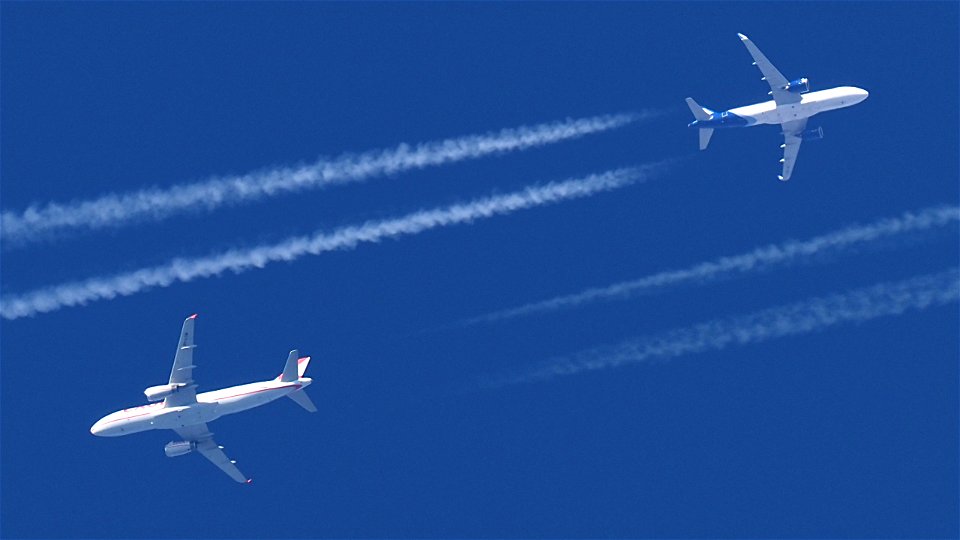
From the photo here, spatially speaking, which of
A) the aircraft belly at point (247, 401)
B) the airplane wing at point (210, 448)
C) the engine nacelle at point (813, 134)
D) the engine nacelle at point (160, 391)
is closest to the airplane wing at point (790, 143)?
the engine nacelle at point (813, 134)

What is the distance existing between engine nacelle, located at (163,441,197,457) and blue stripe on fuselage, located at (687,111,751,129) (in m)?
30.1

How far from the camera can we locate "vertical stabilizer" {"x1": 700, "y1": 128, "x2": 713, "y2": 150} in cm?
9275

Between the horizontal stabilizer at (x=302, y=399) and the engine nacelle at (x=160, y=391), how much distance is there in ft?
17.4

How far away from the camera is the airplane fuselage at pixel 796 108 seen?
93.1 m

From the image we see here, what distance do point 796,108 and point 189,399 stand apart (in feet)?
113

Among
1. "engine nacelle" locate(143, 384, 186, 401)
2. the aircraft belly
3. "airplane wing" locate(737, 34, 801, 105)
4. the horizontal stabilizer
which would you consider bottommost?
the aircraft belly

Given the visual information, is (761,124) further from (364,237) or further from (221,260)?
(221,260)

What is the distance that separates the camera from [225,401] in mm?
85188

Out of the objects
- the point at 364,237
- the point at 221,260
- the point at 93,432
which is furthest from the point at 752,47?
the point at 93,432

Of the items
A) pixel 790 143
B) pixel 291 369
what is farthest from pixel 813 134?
pixel 291 369

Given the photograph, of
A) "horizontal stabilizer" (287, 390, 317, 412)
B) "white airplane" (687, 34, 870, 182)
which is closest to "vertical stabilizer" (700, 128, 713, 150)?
"white airplane" (687, 34, 870, 182)

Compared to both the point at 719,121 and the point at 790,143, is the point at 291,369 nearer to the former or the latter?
the point at 719,121

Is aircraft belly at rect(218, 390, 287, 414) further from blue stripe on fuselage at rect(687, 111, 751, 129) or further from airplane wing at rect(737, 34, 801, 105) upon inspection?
airplane wing at rect(737, 34, 801, 105)

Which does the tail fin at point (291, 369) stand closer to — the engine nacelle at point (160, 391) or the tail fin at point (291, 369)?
the tail fin at point (291, 369)
